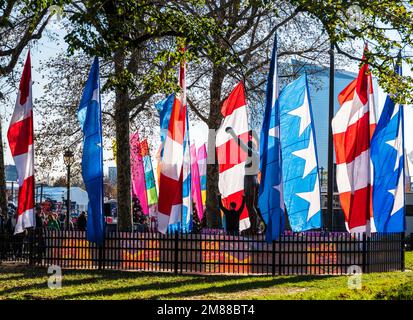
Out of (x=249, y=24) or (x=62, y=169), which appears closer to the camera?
(x=249, y=24)

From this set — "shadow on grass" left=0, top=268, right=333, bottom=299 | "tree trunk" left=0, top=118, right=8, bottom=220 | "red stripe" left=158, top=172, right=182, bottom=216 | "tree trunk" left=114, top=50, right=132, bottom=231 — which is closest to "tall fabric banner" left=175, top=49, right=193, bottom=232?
"red stripe" left=158, top=172, right=182, bottom=216

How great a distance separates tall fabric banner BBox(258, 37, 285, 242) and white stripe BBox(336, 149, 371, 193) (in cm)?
206

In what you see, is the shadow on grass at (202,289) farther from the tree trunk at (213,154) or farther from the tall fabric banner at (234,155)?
Answer: the tree trunk at (213,154)

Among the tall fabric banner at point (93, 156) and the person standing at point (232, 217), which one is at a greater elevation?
the tall fabric banner at point (93, 156)

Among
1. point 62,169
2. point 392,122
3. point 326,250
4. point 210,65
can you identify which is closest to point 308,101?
point 392,122

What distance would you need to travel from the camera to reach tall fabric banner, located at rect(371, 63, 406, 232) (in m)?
20.9

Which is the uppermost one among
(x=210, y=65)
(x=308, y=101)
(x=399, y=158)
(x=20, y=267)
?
(x=210, y=65)

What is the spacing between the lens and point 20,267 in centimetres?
2123

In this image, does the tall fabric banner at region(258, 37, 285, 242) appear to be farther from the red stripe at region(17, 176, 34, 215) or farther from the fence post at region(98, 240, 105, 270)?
the red stripe at region(17, 176, 34, 215)

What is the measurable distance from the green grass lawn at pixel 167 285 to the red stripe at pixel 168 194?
1.79 m

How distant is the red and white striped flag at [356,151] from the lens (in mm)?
19812

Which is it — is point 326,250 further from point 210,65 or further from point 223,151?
point 210,65

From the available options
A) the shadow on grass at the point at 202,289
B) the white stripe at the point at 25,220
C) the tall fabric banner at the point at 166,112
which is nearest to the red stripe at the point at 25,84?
the white stripe at the point at 25,220
